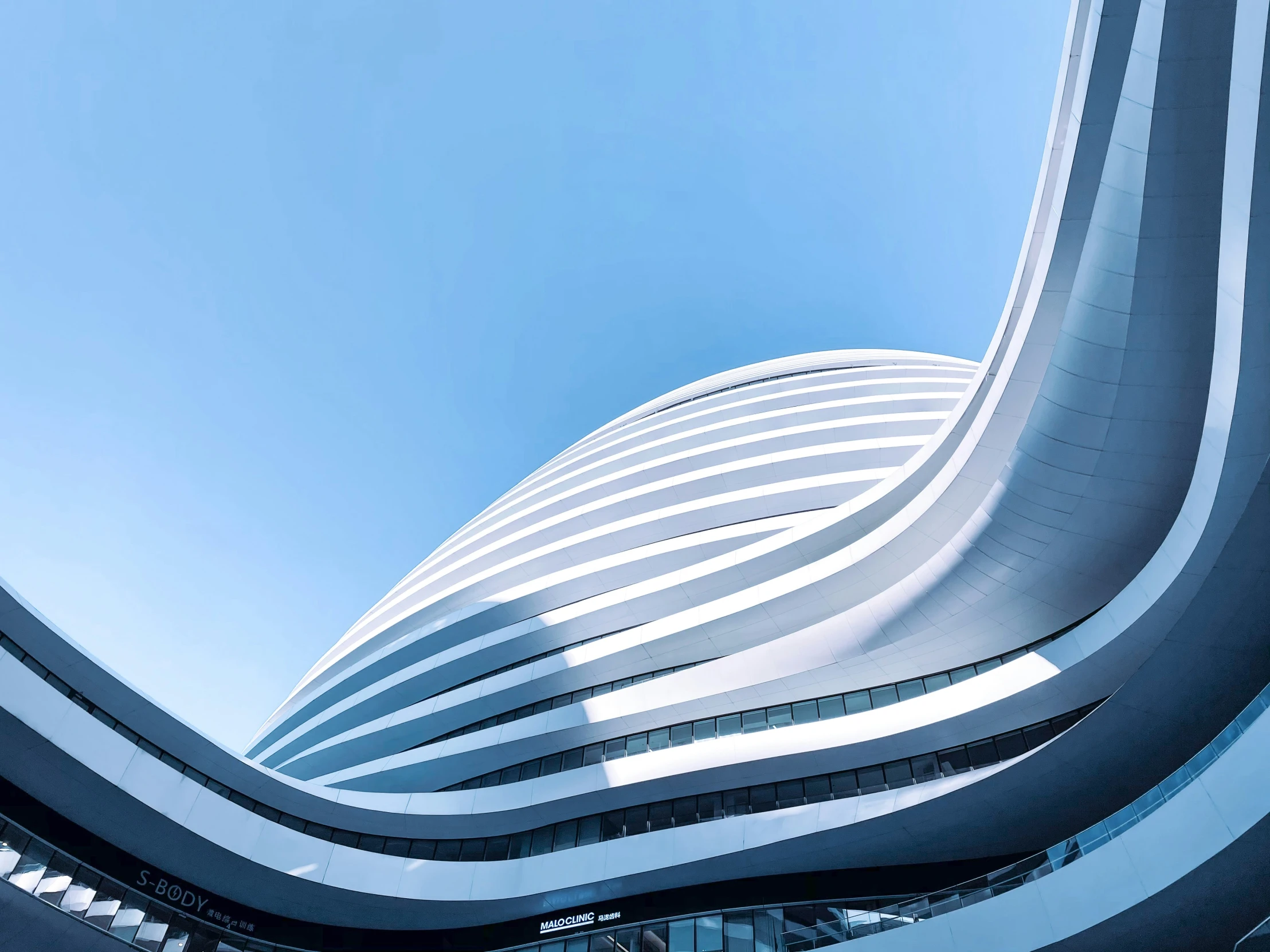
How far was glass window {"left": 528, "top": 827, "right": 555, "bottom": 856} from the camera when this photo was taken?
2017 cm

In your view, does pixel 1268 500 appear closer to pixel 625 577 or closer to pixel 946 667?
pixel 946 667

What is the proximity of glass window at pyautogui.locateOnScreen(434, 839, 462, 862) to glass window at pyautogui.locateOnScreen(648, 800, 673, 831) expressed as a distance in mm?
5521

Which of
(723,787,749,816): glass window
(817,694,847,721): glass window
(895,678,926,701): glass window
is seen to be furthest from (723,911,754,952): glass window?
(895,678,926,701): glass window

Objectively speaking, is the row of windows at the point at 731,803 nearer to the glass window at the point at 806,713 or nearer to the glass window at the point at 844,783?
the glass window at the point at 844,783

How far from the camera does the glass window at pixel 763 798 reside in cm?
1889

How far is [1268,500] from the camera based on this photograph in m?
11.6

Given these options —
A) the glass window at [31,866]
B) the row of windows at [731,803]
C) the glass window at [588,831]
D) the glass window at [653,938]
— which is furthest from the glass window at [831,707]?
the glass window at [31,866]

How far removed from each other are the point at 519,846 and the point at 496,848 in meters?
0.68

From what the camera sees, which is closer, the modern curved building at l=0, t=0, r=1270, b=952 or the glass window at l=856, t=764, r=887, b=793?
the modern curved building at l=0, t=0, r=1270, b=952

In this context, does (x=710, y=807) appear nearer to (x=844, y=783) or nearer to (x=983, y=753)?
(x=844, y=783)

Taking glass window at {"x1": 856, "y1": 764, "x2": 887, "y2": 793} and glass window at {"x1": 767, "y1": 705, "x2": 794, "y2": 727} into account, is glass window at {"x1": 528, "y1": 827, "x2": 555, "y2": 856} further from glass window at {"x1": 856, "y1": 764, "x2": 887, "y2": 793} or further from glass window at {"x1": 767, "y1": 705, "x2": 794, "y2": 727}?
glass window at {"x1": 856, "y1": 764, "x2": 887, "y2": 793}

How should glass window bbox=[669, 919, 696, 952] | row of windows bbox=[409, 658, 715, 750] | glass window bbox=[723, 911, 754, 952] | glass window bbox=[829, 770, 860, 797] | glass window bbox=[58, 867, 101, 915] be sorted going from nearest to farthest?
glass window bbox=[58, 867, 101, 915] → glass window bbox=[723, 911, 754, 952] → glass window bbox=[669, 919, 696, 952] → glass window bbox=[829, 770, 860, 797] → row of windows bbox=[409, 658, 715, 750]

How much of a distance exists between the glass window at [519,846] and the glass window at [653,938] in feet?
14.0

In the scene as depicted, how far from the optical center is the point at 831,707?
67.0 feet
